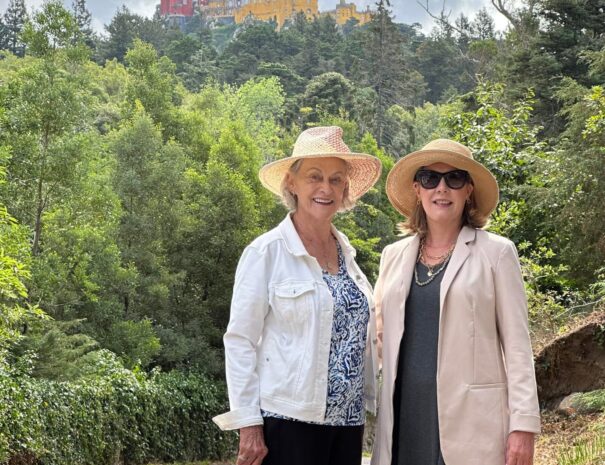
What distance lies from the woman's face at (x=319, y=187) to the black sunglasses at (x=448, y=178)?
324 mm

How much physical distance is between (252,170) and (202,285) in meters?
4.07

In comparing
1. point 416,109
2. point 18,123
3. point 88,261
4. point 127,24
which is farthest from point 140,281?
point 127,24

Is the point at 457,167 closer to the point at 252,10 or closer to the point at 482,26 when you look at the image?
the point at 482,26

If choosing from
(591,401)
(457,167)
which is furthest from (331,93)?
(457,167)

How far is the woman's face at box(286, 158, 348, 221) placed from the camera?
3.69 m

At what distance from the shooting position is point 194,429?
66.9ft

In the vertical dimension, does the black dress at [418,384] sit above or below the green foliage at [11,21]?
below

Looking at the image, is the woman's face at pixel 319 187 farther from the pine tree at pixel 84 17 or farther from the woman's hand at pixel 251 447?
the pine tree at pixel 84 17

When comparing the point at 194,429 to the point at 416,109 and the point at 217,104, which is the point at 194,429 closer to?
the point at 217,104

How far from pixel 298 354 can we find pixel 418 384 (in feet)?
1.38

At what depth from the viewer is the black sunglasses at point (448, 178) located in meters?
3.61

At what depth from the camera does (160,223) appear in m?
25.9

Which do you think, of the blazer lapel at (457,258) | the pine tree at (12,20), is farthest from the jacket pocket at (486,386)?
the pine tree at (12,20)

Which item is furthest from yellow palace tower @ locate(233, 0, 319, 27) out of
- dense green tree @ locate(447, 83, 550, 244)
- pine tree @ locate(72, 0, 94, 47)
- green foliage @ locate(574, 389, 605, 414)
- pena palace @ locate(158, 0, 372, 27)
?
green foliage @ locate(574, 389, 605, 414)
